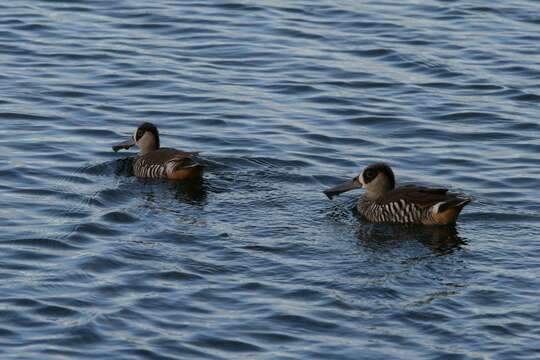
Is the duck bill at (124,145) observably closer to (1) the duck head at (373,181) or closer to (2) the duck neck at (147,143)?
(2) the duck neck at (147,143)

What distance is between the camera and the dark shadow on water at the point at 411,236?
1327 cm

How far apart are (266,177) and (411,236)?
7.27ft

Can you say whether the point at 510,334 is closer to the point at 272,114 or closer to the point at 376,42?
the point at 272,114

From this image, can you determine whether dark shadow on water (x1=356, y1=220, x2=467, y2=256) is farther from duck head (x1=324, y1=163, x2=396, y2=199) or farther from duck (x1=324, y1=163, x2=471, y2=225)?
duck head (x1=324, y1=163, x2=396, y2=199)

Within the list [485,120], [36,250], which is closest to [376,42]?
[485,120]

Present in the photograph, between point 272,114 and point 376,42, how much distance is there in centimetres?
392

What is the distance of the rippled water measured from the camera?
11.0 meters

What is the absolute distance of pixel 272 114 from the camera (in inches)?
706

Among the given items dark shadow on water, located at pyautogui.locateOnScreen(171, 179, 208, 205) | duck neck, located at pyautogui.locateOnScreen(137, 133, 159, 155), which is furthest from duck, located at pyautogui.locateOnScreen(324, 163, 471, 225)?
duck neck, located at pyautogui.locateOnScreen(137, 133, 159, 155)

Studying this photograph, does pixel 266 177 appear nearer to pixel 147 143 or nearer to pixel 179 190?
pixel 179 190

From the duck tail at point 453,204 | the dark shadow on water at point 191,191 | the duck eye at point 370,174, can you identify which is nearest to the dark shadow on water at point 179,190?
the dark shadow on water at point 191,191

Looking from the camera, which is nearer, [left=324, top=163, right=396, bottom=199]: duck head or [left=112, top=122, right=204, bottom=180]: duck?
[left=324, top=163, right=396, bottom=199]: duck head

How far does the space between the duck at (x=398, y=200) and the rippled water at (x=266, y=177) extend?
6.4 inches

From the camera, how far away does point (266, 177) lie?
15.3 metres
